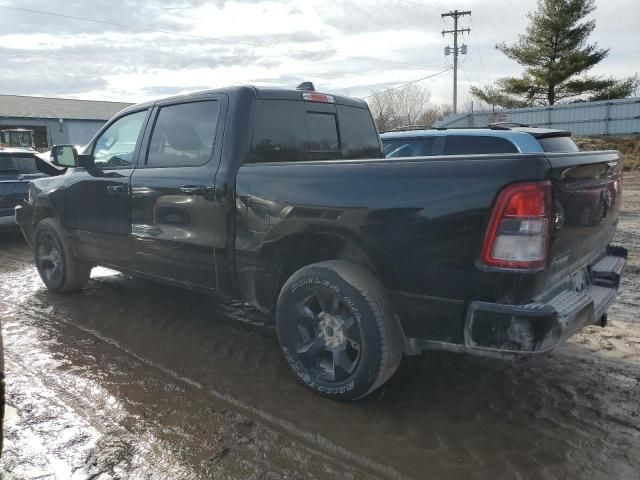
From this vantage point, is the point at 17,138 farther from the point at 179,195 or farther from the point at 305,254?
the point at 305,254

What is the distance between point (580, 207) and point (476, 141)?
411cm

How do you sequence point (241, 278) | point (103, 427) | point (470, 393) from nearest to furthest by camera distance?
point (103, 427), point (470, 393), point (241, 278)

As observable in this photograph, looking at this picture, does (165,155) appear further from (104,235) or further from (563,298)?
(563,298)

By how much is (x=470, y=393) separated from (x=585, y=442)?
0.70 meters

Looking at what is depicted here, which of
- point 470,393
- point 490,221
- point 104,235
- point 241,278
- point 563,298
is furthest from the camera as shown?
point 104,235

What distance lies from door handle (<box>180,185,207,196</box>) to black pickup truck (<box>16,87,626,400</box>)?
0.01m

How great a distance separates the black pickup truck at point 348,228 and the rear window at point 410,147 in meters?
2.46

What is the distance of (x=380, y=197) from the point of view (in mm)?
2742

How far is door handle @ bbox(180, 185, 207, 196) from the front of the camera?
361 cm

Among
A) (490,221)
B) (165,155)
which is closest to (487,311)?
(490,221)

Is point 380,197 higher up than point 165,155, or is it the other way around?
point 165,155

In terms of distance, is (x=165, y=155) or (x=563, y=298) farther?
(x=165, y=155)

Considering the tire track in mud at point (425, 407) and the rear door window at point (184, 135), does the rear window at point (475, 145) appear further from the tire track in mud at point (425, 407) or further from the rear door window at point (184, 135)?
the rear door window at point (184, 135)

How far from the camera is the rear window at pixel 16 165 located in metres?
8.59
